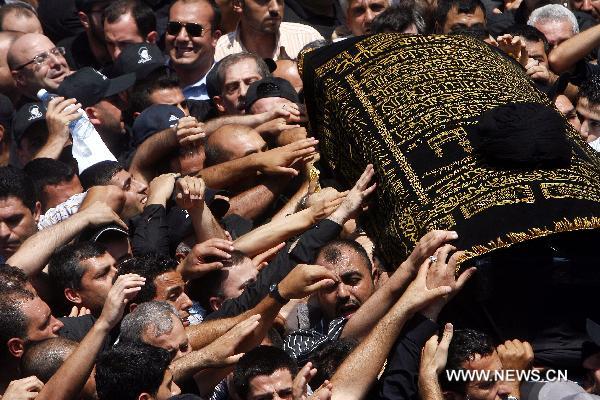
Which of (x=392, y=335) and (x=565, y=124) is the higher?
(x=565, y=124)

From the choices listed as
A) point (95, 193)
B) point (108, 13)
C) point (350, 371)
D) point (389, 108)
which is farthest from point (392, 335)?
point (108, 13)

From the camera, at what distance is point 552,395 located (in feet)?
22.4

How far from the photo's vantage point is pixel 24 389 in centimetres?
639

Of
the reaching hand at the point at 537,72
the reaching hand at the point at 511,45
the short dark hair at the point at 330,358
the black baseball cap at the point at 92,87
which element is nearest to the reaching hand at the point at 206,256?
the short dark hair at the point at 330,358

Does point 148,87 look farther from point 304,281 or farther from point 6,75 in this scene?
point 304,281

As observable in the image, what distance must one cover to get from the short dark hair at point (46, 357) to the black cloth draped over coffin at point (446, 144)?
1.56 meters

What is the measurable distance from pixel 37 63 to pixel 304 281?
325 centimetres

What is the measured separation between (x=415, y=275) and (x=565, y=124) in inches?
44.6

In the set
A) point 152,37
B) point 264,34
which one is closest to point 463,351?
point 264,34

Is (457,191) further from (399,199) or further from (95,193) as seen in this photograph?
(95,193)


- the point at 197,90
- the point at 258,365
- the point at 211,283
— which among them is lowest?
the point at 197,90

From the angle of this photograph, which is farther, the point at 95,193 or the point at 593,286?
the point at 95,193

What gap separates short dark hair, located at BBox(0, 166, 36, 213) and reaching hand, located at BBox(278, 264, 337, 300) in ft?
5.59

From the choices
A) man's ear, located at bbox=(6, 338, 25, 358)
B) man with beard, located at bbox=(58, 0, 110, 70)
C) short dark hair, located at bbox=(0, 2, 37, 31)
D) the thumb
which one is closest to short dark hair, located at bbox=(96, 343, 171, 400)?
man's ear, located at bbox=(6, 338, 25, 358)
